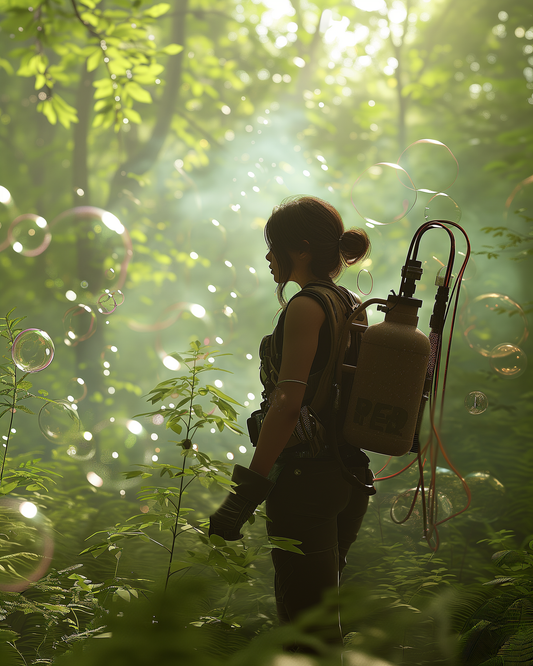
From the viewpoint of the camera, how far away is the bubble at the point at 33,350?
10.00 ft

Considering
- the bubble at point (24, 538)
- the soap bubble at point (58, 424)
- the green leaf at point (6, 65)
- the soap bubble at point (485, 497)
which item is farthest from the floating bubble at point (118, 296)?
the green leaf at point (6, 65)

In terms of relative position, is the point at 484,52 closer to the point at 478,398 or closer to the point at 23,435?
the point at 478,398

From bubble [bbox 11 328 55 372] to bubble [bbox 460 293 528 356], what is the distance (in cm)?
346

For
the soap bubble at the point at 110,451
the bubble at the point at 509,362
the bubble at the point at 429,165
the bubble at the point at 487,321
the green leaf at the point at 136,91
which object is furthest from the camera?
the bubble at the point at 429,165

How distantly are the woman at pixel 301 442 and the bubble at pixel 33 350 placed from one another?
206cm

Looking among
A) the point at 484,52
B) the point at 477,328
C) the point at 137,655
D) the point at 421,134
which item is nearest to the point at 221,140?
the point at 421,134

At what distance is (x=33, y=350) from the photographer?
3096 millimetres

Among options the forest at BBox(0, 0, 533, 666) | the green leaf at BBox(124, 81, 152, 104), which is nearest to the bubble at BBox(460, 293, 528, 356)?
the forest at BBox(0, 0, 533, 666)

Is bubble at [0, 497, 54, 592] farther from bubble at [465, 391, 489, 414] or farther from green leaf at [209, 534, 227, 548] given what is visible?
bubble at [465, 391, 489, 414]

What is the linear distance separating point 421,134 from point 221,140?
3.57 metres

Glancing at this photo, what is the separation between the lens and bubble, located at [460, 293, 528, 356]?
4188 millimetres

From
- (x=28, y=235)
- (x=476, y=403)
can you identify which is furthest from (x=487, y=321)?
(x=28, y=235)

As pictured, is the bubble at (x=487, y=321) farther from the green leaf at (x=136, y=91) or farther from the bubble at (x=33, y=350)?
the green leaf at (x=136, y=91)

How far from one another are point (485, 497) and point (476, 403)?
50.4 inches
